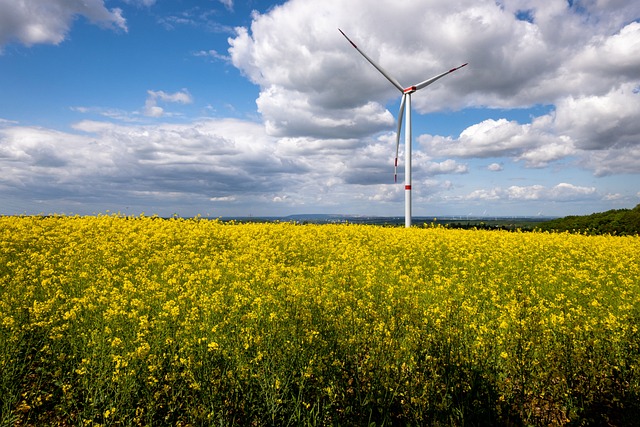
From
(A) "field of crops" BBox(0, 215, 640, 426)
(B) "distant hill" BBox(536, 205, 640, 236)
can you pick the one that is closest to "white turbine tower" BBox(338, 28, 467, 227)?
(B) "distant hill" BBox(536, 205, 640, 236)

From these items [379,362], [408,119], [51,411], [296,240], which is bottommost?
[51,411]

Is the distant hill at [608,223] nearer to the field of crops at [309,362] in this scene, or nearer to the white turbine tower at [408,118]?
the white turbine tower at [408,118]

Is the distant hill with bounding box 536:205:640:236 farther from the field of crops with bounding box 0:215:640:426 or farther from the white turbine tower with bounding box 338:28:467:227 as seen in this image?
the field of crops with bounding box 0:215:640:426

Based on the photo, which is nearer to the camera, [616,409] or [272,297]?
[616,409]

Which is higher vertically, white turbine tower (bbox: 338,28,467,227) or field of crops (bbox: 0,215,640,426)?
white turbine tower (bbox: 338,28,467,227)

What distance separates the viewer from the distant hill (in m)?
29.3

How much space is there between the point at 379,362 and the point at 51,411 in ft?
14.0

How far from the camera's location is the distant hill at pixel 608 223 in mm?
29314

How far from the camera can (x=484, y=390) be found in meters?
4.58

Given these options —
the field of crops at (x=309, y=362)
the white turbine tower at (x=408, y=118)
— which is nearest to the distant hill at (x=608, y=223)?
the white turbine tower at (x=408, y=118)

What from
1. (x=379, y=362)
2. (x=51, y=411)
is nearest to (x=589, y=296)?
(x=379, y=362)

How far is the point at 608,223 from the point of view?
3169 cm

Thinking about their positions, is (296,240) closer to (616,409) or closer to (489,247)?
(489,247)

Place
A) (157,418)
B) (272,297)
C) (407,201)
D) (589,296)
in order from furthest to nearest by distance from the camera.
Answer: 1. (407,201)
2. (589,296)
3. (272,297)
4. (157,418)
